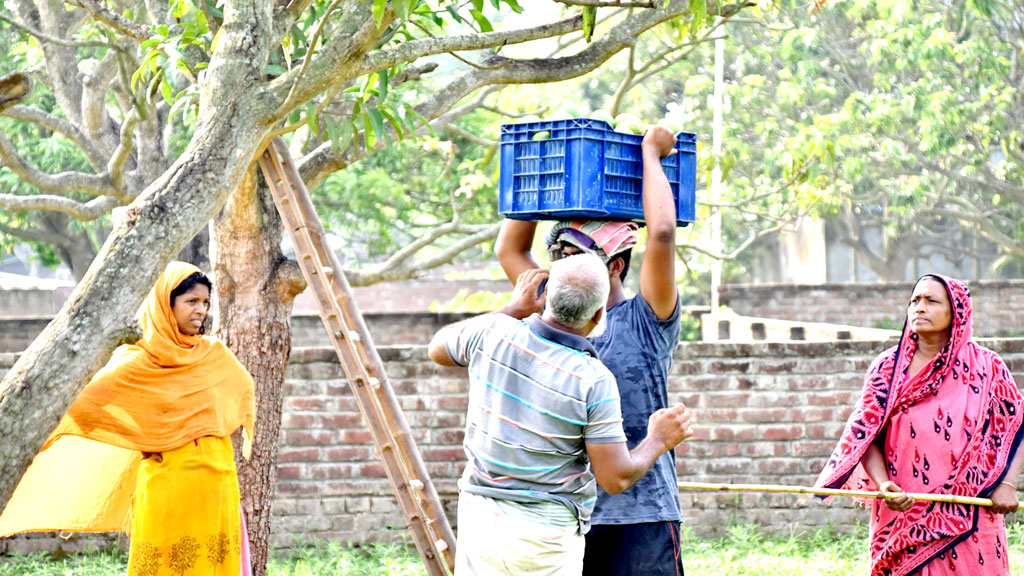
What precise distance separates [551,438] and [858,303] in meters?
13.3

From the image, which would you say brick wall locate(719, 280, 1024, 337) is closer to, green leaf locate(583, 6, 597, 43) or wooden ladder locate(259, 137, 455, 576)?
wooden ladder locate(259, 137, 455, 576)

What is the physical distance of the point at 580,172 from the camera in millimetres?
3244

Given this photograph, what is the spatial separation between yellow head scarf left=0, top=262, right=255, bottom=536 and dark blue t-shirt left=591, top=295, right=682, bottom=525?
201cm

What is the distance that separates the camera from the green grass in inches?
236

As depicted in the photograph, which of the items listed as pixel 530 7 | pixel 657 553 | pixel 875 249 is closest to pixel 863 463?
pixel 657 553

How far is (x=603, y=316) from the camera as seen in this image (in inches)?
114

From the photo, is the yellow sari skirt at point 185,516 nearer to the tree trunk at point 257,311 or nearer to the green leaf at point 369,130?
the tree trunk at point 257,311

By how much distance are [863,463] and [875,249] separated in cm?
2673

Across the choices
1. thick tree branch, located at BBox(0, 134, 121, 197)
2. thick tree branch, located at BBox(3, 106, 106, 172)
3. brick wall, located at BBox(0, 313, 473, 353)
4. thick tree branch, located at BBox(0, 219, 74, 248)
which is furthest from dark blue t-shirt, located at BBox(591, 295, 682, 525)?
thick tree branch, located at BBox(0, 219, 74, 248)

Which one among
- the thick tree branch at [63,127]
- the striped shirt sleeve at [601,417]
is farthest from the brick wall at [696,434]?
the striped shirt sleeve at [601,417]

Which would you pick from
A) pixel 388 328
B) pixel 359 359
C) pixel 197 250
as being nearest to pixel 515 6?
pixel 359 359

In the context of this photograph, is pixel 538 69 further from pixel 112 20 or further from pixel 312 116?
pixel 112 20

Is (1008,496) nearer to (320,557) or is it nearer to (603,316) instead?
(603,316)

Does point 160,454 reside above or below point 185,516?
above
